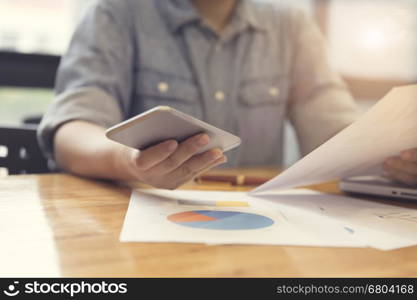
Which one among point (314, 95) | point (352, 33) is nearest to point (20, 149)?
point (314, 95)

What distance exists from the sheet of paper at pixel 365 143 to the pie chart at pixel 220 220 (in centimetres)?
10

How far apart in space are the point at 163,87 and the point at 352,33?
1317 mm

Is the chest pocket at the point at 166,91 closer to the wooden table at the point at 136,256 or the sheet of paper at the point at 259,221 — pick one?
the sheet of paper at the point at 259,221

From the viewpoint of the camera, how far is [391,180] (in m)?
0.72

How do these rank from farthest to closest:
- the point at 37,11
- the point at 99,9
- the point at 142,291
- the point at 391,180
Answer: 1. the point at 37,11
2. the point at 99,9
3. the point at 391,180
4. the point at 142,291

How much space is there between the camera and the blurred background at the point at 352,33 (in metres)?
2.02

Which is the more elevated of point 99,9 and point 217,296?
point 99,9

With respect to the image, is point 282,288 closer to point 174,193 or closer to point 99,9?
point 174,193

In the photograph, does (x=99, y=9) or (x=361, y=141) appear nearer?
(x=361, y=141)

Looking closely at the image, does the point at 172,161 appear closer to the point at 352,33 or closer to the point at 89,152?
the point at 89,152

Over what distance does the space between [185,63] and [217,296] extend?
909 millimetres

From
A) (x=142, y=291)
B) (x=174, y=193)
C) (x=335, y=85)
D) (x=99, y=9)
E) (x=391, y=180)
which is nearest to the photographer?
(x=142, y=291)

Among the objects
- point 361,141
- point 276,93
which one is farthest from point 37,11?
point 361,141

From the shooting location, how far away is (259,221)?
44cm
